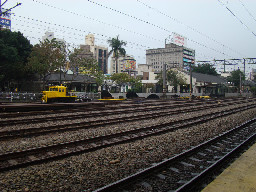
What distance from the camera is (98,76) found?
1710 inches

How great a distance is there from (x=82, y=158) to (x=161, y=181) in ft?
9.12

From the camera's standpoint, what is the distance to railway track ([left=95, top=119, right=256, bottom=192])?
5.15 m

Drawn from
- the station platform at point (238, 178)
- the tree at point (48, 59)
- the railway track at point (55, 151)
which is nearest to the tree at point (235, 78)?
the tree at point (48, 59)

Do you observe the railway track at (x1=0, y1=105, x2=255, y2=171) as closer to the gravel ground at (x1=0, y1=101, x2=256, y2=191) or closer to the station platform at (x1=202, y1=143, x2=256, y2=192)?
the gravel ground at (x1=0, y1=101, x2=256, y2=191)

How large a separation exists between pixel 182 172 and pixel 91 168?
252cm

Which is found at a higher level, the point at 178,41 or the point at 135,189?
the point at 178,41

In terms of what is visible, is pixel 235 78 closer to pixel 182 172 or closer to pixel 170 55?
pixel 182 172

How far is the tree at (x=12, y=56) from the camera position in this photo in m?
→ 38.6

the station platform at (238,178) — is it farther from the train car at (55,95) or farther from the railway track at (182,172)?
the train car at (55,95)

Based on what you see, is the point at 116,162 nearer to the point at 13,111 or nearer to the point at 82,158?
the point at 82,158

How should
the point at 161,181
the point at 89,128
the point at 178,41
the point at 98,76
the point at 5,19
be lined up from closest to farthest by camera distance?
the point at 161,181
the point at 89,128
the point at 98,76
the point at 5,19
the point at 178,41

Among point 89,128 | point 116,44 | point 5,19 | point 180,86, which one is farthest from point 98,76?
point 5,19

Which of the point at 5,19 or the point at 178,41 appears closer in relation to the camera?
the point at 5,19

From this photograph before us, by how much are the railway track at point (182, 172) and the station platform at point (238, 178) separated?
0.36m
